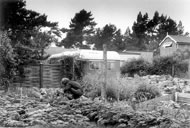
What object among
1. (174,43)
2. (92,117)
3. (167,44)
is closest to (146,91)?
(92,117)

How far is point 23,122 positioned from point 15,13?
52.4ft

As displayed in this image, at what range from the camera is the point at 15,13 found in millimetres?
19562

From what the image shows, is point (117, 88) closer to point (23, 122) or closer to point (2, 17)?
point (23, 122)

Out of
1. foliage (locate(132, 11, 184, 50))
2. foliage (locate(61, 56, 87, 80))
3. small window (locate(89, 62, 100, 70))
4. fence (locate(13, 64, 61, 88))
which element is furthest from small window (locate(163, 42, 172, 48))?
fence (locate(13, 64, 61, 88))

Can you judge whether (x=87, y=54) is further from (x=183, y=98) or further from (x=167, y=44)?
(x=167, y=44)

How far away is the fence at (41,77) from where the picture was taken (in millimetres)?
12734

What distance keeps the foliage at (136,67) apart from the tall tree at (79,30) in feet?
41.8

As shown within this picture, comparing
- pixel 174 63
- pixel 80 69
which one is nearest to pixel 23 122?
pixel 80 69

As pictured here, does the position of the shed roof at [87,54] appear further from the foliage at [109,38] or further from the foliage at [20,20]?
the foliage at [109,38]

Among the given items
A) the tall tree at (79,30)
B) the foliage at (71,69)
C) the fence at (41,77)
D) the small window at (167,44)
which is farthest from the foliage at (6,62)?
the tall tree at (79,30)

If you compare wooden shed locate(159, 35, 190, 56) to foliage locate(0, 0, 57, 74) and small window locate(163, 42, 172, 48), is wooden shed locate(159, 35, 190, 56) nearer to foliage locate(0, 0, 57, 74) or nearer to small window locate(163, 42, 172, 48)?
small window locate(163, 42, 172, 48)

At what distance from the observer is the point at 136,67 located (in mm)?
21141

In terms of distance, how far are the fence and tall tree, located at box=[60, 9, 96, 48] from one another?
19335 millimetres

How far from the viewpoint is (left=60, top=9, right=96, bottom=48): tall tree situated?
33.2 m
